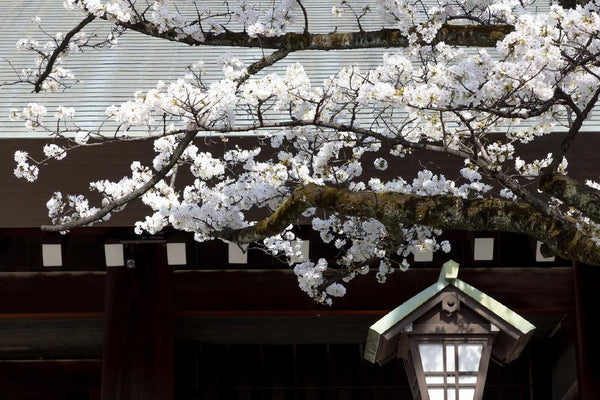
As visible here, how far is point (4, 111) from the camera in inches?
309

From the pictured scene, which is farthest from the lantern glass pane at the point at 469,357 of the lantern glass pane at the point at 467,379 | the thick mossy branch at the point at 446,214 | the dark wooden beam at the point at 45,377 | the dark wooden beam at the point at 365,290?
the dark wooden beam at the point at 45,377

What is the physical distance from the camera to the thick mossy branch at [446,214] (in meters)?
5.14

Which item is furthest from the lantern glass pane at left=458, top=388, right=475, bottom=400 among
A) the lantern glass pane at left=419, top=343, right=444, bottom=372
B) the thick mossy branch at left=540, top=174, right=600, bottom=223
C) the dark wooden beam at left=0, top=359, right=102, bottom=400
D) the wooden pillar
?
the dark wooden beam at left=0, top=359, right=102, bottom=400

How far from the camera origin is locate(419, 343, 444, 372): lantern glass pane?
514 centimetres

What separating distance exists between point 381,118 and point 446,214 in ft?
2.07

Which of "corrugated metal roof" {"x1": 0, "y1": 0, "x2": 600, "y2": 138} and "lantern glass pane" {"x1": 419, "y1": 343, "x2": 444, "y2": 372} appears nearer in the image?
"lantern glass pane" {"x1": 419, "y1": 343, "x2": 444, "y2": 372}

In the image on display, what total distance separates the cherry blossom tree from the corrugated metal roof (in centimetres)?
109

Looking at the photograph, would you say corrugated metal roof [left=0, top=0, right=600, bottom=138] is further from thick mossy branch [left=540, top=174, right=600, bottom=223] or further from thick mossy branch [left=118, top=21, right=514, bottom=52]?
thick mossy branch [left=540, top=174, right=600, bottom=223]

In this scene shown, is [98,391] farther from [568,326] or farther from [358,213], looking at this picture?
[358,213]

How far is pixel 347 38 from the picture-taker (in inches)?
222

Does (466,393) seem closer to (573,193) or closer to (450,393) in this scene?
(450,393)

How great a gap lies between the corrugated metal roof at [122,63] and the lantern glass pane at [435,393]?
3.08 m

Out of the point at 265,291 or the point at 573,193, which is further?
the point at 265,291

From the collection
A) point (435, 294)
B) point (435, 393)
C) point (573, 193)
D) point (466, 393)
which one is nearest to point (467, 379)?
point (466, 393)
